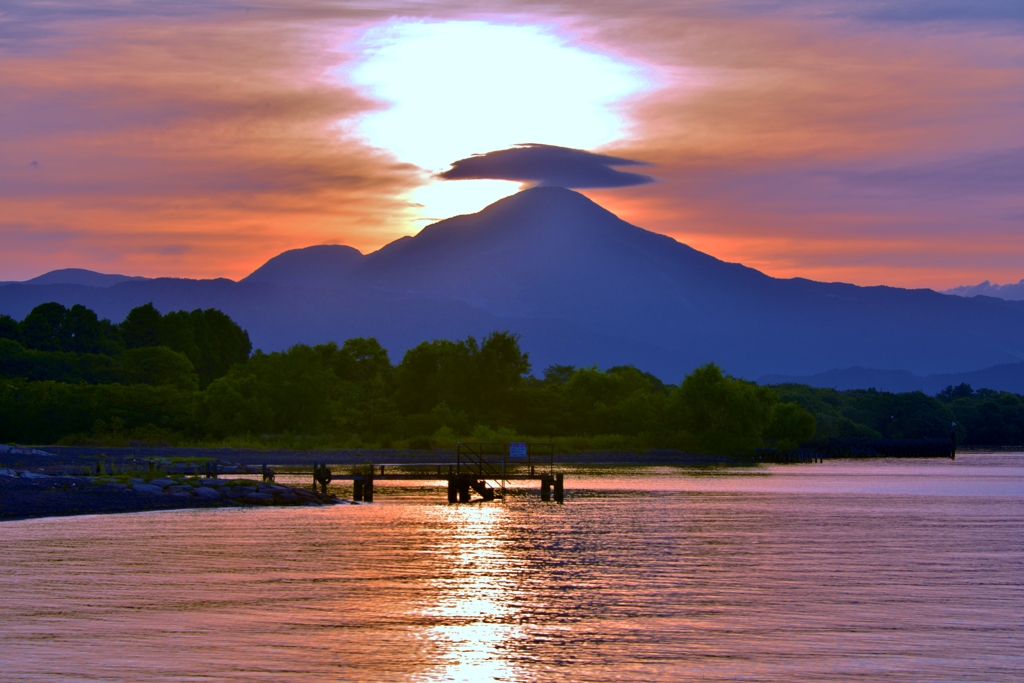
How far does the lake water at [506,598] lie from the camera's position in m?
21.2

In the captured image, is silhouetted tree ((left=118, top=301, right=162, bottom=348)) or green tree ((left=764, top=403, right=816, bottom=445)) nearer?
green tree ((left=764, top=403, right=816, bottom=445))

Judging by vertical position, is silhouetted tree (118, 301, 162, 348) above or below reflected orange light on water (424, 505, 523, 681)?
above

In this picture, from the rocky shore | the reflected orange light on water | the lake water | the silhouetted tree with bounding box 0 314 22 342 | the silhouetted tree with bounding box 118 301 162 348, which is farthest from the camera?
the silhouetted tree with bounding box 118 301 162 348

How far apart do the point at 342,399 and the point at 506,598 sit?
108 metres

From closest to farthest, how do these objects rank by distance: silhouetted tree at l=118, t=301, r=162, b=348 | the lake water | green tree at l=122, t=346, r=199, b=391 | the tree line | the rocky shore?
1. the lake water
2. the rocky shore
3. the tree line
4. green tree at l=122, t=346, r=199, b=391
5. silhouetted tree at l=118, t=301, r=162, b=348

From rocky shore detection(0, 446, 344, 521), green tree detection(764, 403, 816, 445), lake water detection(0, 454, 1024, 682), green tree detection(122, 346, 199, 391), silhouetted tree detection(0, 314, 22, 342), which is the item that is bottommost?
lake water detection(0, 454, 1024, 682)

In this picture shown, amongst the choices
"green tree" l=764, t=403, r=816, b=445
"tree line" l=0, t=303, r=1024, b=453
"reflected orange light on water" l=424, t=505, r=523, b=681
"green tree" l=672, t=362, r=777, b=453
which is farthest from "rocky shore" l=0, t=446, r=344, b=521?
"green tree" l=764, t=403, r=816, b=445

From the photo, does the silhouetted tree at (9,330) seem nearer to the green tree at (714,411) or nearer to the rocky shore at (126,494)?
the rocky shore at (126,494)

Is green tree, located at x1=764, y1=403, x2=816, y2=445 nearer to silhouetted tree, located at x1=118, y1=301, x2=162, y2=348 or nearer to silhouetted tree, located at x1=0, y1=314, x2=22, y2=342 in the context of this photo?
silhouetted tree, located at x1=118, y1=301, x2=162, y2=348

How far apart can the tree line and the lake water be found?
60.4m

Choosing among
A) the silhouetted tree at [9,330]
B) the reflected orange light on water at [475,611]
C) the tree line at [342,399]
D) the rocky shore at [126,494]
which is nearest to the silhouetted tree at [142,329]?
the tree line at [342,399]

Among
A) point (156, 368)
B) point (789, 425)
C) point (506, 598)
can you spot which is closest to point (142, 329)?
point (156, 368)

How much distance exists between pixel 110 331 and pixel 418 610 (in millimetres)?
165572

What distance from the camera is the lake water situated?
69.5 ft
